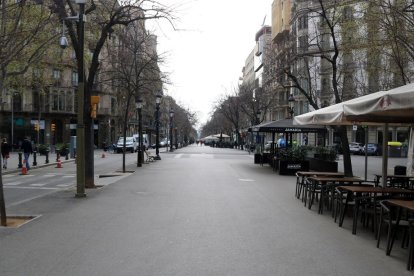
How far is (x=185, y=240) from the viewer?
781cm

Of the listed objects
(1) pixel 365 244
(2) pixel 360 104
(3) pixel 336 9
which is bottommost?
(1) pixel 365 244

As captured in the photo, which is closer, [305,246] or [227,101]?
[305,246]

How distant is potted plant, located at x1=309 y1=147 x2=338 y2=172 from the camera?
73.0ft

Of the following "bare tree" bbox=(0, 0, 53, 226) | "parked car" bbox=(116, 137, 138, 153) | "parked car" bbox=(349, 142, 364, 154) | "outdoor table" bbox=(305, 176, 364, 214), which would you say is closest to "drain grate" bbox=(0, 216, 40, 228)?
"outdoor table" bbox=(305, 176, 364, 214)

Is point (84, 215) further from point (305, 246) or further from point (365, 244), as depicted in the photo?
point (365, 244)

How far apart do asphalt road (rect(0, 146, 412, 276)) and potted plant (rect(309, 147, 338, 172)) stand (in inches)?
382

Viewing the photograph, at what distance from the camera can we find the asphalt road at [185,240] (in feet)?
20.4

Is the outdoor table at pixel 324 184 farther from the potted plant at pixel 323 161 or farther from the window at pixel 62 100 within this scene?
the window at pixel 62 100

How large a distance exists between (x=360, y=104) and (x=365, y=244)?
236 cm

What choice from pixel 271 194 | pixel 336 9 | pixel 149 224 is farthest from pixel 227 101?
pixel 149 224

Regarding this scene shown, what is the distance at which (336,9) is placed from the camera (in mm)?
20547

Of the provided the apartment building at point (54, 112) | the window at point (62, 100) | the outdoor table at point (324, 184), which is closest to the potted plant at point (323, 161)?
the outdoor table at point (324, 184)

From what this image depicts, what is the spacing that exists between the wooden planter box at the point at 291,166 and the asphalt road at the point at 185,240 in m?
8.93

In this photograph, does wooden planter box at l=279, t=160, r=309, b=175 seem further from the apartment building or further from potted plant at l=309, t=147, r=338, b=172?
the apartment building
